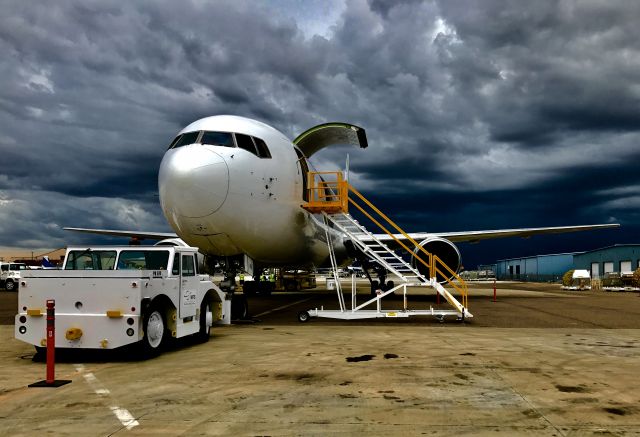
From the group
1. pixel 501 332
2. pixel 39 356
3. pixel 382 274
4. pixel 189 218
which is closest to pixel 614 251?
pixel 382 274

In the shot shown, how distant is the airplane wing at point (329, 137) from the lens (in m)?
18.2

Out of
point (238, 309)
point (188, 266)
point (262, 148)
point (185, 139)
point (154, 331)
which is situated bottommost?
point (238, 309)

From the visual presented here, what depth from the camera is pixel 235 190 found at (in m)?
12.4

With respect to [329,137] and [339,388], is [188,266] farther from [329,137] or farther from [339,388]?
[329,137]

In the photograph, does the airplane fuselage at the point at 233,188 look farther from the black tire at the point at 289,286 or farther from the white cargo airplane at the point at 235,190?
the black tire at the point at 289,286

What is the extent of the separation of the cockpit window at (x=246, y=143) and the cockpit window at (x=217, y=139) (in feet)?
0.66

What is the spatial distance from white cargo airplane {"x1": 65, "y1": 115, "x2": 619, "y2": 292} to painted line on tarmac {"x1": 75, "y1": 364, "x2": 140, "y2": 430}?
213 inches

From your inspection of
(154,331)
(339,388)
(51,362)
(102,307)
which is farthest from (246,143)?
(339,388)

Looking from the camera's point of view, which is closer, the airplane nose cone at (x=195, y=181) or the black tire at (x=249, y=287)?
the airplane nose cone at (x=195, y=181)

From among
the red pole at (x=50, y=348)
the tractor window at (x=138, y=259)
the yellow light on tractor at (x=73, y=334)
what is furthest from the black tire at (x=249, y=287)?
the red pole at (x=50, y=348)

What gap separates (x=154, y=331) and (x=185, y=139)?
5629mm

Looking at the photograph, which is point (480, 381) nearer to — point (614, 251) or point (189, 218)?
point (189, 218)

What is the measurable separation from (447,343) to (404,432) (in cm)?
597

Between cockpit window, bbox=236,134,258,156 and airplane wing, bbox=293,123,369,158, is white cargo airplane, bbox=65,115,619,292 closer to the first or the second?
cockpit window, bbox=236,134,258,156
